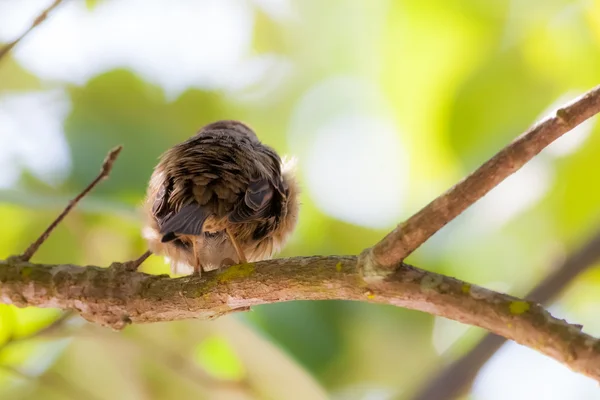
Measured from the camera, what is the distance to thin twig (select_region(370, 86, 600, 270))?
5.17 ft

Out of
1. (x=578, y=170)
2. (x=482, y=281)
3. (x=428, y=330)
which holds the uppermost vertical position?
(x=578, y=170)

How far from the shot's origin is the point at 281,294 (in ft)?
6.59

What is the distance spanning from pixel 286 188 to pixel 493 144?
1.75 m

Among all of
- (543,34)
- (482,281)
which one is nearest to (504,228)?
(482,281)

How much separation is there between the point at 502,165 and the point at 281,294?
2.50ft

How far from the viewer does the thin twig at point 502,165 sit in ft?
5.17

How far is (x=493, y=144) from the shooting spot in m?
4.25

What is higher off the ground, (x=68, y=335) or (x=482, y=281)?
(x=482, y=281)

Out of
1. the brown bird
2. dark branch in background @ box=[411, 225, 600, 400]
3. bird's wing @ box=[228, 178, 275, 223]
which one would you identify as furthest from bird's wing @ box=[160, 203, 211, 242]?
dark branch in background @ box=[411, 225, 600, 400]

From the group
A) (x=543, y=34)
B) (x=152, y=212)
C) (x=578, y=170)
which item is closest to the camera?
(x=152, y=212)

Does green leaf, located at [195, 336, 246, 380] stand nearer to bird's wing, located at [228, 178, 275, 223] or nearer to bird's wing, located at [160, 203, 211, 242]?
bird's wing, located at [228, 178, 275, 223]

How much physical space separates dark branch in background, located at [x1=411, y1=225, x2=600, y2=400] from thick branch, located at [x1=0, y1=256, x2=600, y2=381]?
3.09ft

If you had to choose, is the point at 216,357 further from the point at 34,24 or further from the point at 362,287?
the point at 362,287

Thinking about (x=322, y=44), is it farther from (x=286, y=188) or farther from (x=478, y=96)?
(x=286, y=188)
